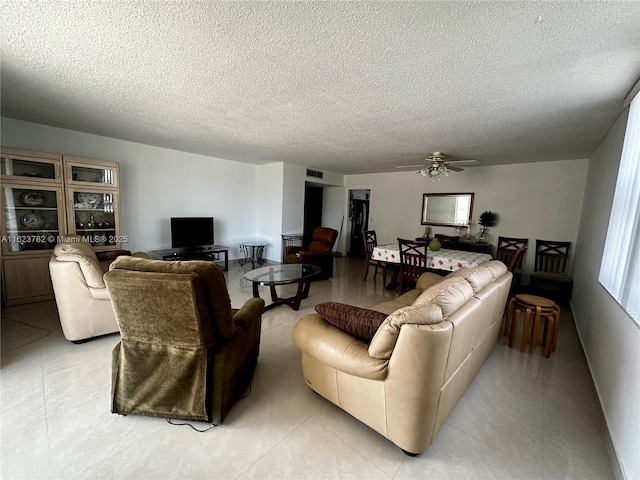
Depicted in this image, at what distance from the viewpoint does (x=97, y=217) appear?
3854 millimetres

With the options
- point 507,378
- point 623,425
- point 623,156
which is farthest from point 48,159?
point 623,156

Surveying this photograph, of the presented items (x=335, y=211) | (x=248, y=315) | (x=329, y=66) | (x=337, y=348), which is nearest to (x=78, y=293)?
(x=248, y=315)

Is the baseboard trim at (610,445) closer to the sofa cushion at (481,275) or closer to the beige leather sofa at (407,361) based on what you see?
the beige leather sofa at (407,361)

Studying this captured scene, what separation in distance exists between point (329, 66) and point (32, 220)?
4.28 meters

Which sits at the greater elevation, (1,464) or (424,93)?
(424,93)

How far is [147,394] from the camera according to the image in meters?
1.60

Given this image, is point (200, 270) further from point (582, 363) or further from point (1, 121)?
point (1, 121)

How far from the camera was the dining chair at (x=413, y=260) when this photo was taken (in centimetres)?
371

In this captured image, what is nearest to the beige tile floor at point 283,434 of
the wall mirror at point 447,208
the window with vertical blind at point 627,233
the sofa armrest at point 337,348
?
the sofa armrest at point 337,348

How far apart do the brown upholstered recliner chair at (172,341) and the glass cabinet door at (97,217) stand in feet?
9.99

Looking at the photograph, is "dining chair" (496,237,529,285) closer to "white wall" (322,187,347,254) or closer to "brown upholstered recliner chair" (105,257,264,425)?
"white wall" (322,187,347,254)

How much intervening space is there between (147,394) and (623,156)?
4.09 metres

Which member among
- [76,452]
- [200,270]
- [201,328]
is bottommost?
[76,452]

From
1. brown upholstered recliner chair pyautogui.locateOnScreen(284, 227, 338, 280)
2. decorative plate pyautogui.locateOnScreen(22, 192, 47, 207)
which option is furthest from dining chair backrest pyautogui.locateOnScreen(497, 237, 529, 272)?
decorative plate pyautogui.locateOnScreen(22, 192, 47, 207)
